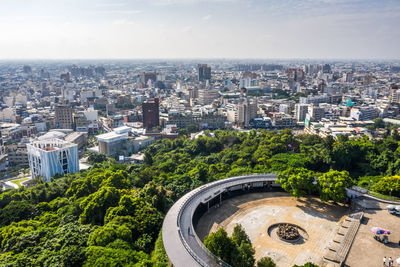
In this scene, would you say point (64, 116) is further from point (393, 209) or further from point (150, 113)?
point (393, 209)

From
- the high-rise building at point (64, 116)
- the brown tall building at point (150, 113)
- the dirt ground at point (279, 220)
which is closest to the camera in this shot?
the dirt ground at point (279, 220)

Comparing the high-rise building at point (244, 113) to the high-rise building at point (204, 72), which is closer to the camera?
the high-rise building at point (244, 113)

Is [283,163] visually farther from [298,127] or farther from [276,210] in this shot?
[298,127]

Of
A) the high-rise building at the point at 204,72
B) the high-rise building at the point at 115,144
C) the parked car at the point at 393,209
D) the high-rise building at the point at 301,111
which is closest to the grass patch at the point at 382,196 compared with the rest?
the parked car at the point at 393,209

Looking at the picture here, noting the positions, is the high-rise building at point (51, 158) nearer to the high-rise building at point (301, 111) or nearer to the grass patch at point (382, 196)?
the grass patch at point (382, 196)

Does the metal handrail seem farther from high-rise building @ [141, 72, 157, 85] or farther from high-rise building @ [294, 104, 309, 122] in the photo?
high-rise building @ [141, 72, 157, 85]

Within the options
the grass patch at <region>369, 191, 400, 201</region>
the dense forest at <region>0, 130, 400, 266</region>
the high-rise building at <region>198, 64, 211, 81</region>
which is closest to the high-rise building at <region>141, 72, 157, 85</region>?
the high-rise building at <region>198, 64, 211, 81</region>

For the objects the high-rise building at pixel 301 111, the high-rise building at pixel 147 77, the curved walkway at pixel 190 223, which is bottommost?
the high-rise building at pixel 301 111
